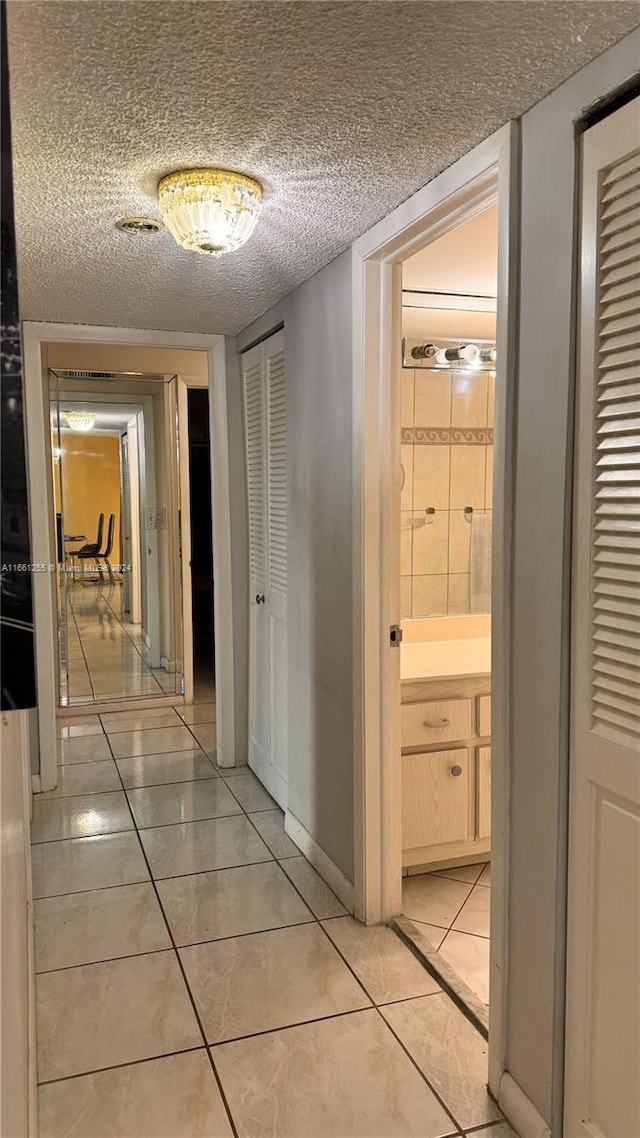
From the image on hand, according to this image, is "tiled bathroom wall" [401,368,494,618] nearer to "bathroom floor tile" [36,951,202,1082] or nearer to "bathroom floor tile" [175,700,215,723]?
"bathroom floor tile" [36,951,202,1082]

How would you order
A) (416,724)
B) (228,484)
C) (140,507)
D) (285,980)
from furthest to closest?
(140,507), (228,484), (416,724), (285,980)

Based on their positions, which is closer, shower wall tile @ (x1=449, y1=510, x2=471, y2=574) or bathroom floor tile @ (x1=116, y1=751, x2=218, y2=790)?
shower wall tile @ (x1=449, y1=510, x2=471, y2=574)

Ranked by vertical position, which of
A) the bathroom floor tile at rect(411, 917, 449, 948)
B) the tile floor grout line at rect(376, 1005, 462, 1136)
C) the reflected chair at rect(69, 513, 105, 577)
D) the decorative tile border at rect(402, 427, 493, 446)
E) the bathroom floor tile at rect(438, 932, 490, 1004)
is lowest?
the bathroom floor tile at rect(438, 932, 490, 1004)

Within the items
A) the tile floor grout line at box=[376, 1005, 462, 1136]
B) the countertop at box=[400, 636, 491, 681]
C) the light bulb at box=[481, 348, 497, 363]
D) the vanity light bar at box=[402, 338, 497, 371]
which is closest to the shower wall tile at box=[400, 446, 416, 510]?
the vanity light bar at box=[402, 338, 497, 371]

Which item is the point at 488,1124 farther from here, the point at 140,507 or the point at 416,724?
the point at 140,507

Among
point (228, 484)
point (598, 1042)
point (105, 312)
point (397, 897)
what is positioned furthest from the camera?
point (228, 484)

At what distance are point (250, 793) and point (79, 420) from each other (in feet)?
8.48

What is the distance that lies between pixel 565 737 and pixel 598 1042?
556mm

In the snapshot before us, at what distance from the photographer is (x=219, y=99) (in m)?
1.51

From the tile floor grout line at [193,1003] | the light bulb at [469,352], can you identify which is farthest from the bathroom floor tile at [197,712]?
the light bulb at [469,352]

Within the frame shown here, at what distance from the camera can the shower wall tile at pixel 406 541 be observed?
3287mm

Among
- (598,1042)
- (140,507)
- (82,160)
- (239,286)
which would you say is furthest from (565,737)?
(140,507)

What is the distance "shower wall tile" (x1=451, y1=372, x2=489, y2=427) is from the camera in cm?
329

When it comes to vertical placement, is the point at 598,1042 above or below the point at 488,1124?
above
